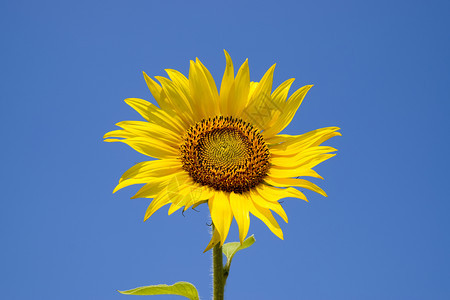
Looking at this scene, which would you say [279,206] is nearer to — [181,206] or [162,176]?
[181,206]

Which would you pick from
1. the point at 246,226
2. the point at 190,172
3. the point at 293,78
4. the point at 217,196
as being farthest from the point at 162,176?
the point at 293,78

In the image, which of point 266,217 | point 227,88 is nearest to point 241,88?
point 227,88

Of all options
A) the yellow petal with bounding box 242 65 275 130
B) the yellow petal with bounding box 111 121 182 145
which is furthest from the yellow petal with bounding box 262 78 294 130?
the yellow petal with bounding box 111 121 182 145

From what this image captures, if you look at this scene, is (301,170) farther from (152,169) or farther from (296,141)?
(152,169)

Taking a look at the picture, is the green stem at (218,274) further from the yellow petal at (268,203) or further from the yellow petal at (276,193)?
the yellow petal at (276,193)

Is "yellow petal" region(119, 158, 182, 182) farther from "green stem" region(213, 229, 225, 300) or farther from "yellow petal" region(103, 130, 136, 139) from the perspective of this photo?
"green stem" region(213, 229, 225, 300)

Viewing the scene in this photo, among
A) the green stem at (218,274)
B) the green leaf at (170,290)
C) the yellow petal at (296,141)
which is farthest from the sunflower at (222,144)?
the green leaf at (170,290)
